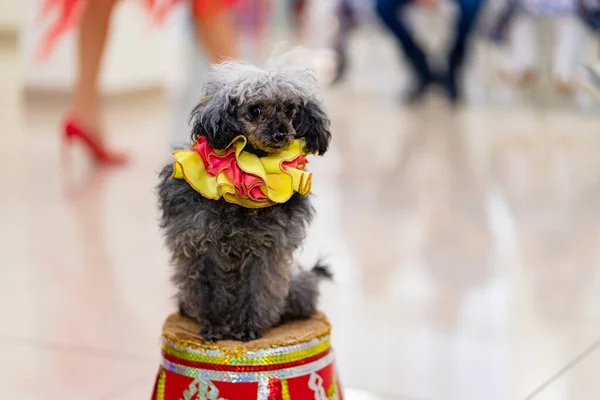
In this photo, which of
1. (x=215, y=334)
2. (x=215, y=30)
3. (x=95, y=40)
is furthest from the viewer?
(x=95, y=40)

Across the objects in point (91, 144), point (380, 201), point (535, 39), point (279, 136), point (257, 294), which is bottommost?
point (380, 201)

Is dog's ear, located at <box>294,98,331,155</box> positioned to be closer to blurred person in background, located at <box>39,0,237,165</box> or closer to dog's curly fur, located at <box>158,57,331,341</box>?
dog's curly fur, located at <box>158,57,331,341</box>

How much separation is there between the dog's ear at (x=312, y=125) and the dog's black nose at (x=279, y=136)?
0.14ft

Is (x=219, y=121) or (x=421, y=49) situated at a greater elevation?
(x=219, y=121)

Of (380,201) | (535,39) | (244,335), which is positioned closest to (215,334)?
(244,335)

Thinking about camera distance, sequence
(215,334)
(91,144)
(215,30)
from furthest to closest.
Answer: (91,144) < (215,30) < (215,334)

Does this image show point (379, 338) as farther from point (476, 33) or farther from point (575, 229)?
point (476, 33)

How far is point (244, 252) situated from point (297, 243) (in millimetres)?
76

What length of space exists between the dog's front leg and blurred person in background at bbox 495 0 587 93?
4.09 meters

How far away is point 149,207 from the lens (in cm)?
328

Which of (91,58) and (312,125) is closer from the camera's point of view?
(312,125)

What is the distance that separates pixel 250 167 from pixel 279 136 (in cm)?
6

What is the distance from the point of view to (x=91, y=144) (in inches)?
146

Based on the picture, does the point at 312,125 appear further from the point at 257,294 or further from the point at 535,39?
the point at 535,39
